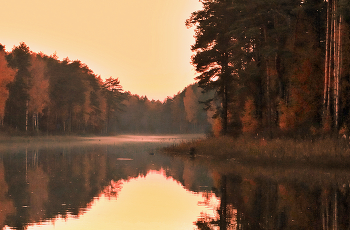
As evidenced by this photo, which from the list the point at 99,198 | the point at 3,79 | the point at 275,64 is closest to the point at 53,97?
the point at 3,79

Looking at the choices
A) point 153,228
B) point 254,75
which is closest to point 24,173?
point 153,228

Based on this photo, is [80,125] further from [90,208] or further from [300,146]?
[90,208]

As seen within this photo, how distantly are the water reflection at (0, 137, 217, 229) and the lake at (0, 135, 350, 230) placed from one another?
0.02 metres

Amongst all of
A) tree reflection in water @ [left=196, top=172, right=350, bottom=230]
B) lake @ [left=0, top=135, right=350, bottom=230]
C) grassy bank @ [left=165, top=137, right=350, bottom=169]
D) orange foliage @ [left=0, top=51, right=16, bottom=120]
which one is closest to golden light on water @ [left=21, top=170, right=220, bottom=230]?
lake @ [left=0, top=135, right=350, bottom=230]

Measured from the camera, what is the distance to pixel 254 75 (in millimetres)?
39281

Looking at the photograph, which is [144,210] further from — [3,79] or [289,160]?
[3,79]

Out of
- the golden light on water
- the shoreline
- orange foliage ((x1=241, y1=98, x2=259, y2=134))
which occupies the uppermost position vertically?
orange foliage ((x1=241, y1=98, x2=259, y2=134))

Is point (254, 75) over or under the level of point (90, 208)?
over

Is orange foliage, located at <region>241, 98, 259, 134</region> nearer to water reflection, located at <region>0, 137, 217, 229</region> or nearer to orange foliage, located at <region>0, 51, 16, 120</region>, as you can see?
water reflection, located at <region>0, 137, 217, 229</region>

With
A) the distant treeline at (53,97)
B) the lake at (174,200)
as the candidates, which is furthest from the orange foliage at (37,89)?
the lake at (174,200)

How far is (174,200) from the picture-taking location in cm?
1441

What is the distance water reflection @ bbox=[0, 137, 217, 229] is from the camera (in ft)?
35.4

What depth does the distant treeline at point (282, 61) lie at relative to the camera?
3070 cm

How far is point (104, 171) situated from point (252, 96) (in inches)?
934
